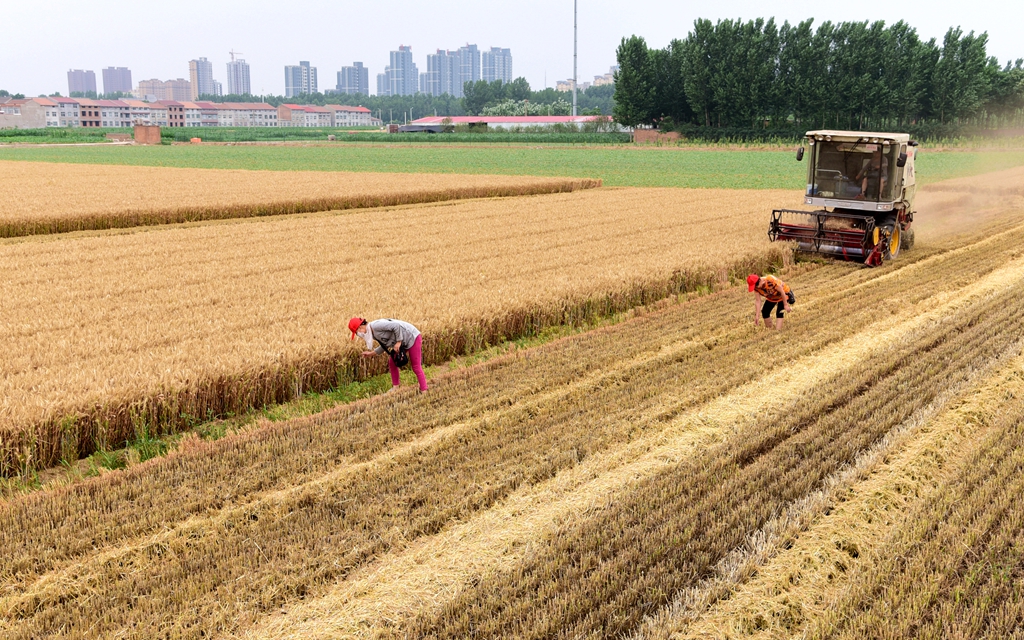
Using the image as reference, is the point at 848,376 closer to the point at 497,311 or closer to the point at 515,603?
the point at 497,311

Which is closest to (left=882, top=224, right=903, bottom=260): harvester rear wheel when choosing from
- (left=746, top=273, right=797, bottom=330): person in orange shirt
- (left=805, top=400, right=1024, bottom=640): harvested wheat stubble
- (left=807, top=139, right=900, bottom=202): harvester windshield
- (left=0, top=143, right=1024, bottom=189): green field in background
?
(left=807, top=139, right=900, bottom=202): harvester windshield

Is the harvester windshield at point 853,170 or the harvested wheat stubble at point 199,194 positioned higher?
the harvester windshield at point 853,170

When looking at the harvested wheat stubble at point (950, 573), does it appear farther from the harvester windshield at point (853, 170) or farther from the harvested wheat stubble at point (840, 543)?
the harvester windshield at point (853, 170)

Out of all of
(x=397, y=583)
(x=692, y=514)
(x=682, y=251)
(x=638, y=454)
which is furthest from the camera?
(x=682, y=251)

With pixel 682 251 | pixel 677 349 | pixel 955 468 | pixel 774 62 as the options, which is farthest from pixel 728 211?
pixel 774 62

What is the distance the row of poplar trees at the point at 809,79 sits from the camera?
285 feet

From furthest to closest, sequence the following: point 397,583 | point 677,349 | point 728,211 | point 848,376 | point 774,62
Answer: point 774,62 < point 728,211 < point 677,349 < point 848,376 < point 397,583

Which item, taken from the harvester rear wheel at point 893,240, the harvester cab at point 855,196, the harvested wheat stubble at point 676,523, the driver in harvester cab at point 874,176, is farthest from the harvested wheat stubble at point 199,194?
the harvested wheat stubble at point 676,523

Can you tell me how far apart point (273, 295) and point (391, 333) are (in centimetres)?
445

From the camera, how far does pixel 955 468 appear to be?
7.08 meters

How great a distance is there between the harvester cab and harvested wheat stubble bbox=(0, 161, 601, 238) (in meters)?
16.8

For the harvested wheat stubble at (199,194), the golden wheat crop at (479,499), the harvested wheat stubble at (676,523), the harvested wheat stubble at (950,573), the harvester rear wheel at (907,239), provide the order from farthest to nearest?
the harvested wheat stubble at (199,194) → the harvester rear wheel at (907,239) → the golden wheat crop at (479,499) → the harvested wheat stubble at (676,523) → the harvested wheat stubble at (950,573)

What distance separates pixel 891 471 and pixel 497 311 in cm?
589

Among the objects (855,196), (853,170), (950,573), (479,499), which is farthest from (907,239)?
(479,499)
